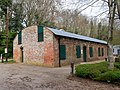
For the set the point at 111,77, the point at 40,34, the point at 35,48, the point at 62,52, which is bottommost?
the point at 111,77

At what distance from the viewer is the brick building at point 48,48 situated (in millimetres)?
18734

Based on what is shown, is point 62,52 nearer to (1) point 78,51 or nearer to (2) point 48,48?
(2) point 48,48

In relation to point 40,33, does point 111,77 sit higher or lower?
lower

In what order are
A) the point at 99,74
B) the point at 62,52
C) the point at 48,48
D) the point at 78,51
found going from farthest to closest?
the point at 78,51
the point at 62,52
the point at 48,48
the point at 99,74

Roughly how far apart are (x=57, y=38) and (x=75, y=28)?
28.8 m

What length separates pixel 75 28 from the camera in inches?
1859

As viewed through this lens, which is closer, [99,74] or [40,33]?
[99,74]

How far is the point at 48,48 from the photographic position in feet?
62.1

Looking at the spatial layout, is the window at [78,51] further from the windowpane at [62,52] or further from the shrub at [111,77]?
the shrub at [111,77]

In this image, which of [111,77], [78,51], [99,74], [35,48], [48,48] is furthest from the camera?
[78,51]

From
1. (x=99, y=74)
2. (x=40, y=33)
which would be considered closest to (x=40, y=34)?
(x=40, y=33)

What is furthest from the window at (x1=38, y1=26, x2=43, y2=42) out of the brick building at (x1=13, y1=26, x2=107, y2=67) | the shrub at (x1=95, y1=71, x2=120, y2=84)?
the shrub at (x1=95, y1=71, x2=120, y2=84)

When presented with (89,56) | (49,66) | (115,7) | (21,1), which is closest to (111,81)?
(115,7)

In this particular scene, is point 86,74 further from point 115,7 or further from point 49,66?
point 49,66
